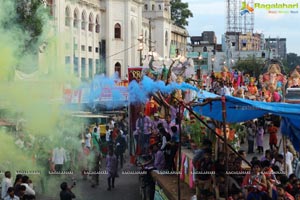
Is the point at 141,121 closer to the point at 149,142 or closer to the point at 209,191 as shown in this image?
the point at 149,142

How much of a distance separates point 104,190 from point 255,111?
562cm

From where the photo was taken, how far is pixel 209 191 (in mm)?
9898

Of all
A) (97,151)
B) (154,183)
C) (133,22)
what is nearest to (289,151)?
(154,183)

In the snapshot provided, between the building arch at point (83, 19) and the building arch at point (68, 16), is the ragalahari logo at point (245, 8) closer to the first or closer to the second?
the building arch at point (83, 19)

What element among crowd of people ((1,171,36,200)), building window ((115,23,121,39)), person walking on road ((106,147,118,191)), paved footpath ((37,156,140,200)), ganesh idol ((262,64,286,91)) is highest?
building window ((115,23,121,39))

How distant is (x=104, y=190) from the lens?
14.9m

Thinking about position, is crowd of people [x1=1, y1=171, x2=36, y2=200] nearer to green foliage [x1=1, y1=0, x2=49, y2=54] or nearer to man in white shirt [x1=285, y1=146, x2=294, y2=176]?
green foliage [x1=1, y1=0, x2=49, y2=54]

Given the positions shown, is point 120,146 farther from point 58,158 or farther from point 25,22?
point 25,22

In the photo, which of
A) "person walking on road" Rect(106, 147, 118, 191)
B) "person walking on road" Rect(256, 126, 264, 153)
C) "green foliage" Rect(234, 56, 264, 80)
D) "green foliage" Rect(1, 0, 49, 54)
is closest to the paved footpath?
"person walking on road" Rect(106, 147, 118, 191)

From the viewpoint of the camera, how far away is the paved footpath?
45.9 ft

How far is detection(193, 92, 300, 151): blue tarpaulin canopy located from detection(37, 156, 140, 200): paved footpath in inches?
143

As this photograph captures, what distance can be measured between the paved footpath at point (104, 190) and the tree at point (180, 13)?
65.0 m

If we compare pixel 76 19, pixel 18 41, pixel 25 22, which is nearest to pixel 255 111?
pixel 18 41

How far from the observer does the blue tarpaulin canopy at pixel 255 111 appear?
9375mm
